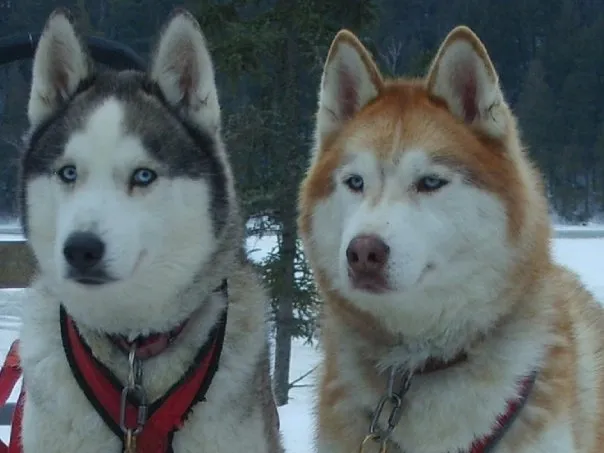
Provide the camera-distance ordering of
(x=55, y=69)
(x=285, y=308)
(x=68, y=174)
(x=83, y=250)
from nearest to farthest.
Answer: (x=83, y=250) → (x=68, y=174) → (x=55, y=69) → (x=285, y=308)

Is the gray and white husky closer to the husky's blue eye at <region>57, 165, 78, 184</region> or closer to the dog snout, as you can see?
the husky's blue eye at <region>57, 165, 78, 184</region>

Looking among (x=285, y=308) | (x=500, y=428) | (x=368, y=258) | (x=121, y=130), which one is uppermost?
(x=121, y=130)

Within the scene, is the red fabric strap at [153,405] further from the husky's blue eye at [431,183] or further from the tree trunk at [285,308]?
the tree trunk at [285,308]

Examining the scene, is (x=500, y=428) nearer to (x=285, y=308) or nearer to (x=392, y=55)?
(x=285, y=308)

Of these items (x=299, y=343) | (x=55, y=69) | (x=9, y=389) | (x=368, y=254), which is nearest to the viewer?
(x=368, y=254)

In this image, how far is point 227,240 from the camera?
3.59 m

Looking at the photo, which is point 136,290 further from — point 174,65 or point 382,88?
point 382,88

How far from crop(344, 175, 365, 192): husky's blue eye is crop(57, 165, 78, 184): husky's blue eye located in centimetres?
97

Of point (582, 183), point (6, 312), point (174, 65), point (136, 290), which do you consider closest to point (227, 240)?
point (136, 290)

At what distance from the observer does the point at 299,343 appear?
14.8 m

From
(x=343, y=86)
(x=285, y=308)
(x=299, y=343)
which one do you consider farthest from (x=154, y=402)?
(x=299, y=343)

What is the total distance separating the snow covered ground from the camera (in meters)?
6.39

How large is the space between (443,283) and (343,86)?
959 mm

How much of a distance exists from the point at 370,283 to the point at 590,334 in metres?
1.24
